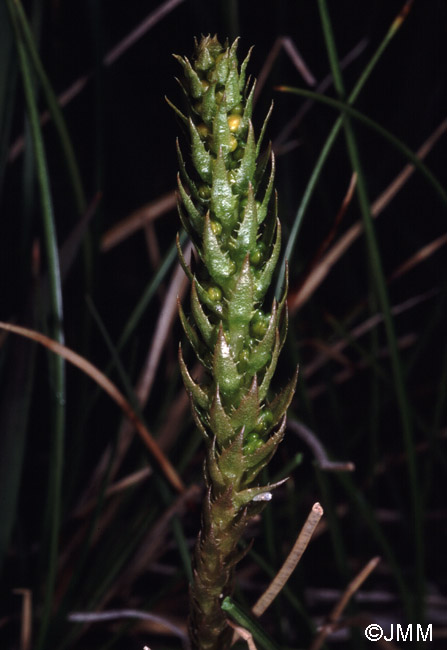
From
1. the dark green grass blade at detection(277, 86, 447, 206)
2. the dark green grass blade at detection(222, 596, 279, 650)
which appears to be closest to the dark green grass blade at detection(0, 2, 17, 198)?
the dark green grass blade at detection(277, 86, 447, 206)

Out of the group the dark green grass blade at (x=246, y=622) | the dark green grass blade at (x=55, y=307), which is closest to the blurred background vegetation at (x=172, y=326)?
the dark green grass blade at (x=55, y=307)

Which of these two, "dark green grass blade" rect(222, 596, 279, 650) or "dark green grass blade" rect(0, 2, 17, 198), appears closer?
"dark green grass blade" rect(222, 596, 279, 650)

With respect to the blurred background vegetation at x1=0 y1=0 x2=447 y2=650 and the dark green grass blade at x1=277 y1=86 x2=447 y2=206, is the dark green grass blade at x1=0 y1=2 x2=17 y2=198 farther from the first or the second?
the dark green grass blade at x1=277 y1=86 x2=447 y2=206

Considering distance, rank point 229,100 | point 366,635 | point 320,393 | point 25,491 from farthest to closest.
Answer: point 320,393 < point 25,491 < point 366,635 < point 229,100

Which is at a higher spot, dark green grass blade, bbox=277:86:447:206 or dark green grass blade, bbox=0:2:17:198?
dark green grass blade, bbox=0:2:17:198

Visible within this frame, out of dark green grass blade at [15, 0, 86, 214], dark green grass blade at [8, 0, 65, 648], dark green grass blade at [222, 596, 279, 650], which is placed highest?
dark green grass blade at [15, 0, 86, 214]

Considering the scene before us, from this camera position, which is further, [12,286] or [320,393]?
[320,393]

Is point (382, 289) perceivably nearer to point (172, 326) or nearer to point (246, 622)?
point (246, 622)

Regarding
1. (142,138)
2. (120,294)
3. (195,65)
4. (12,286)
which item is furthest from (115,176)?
(195,65)

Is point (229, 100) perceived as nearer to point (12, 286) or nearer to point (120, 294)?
point (12, 286)

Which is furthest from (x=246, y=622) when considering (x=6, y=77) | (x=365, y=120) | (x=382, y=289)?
(x=6, y=77)
